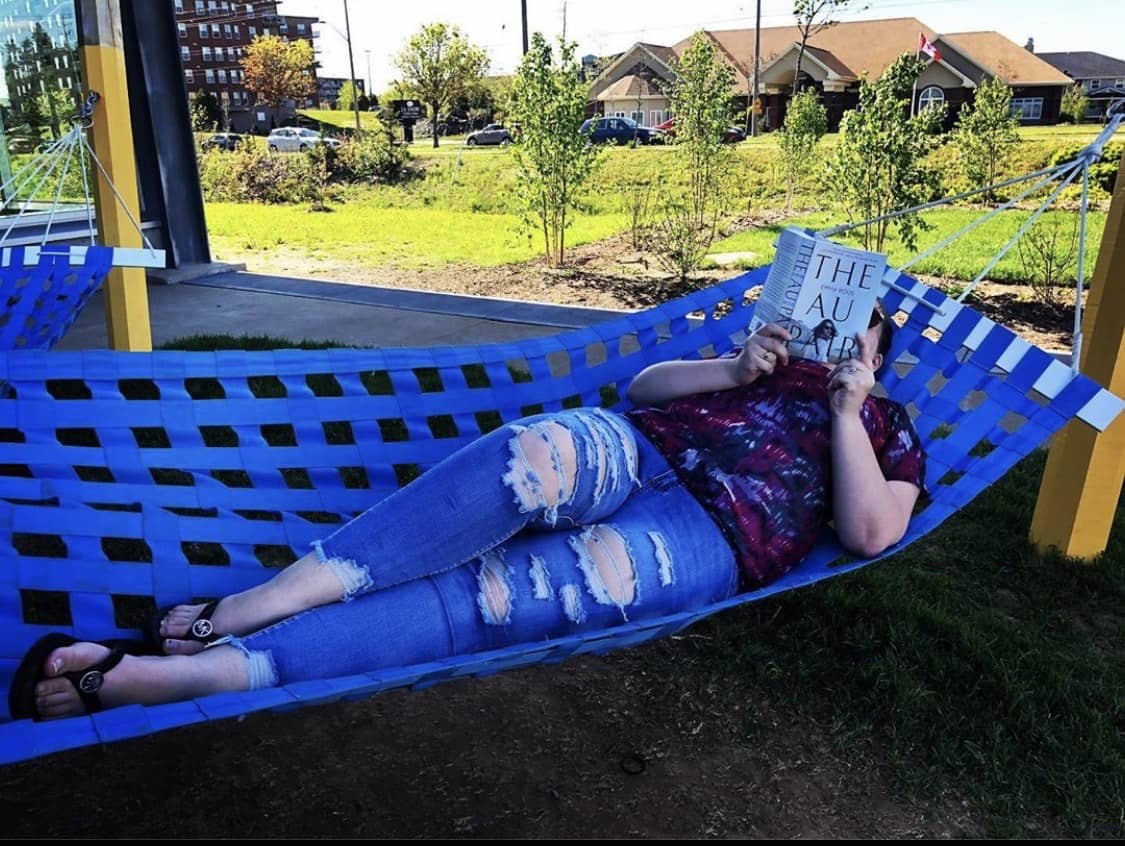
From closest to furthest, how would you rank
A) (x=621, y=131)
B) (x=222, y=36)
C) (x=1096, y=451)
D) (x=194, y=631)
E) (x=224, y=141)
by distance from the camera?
(x=194, y=631) < (x=1096, y=451) < (x=224, y=141) < (x=621, y=131) < (x=222, y=36)

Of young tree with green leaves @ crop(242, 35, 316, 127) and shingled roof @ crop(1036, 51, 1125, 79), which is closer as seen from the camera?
shingled roof @ crop(1036, 51, 1125, 79)

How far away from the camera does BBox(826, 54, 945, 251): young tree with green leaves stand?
5.03m

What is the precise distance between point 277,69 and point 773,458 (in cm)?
4141

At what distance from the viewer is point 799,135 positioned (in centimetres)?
969

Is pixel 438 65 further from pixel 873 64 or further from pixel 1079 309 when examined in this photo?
pixel 1079 309

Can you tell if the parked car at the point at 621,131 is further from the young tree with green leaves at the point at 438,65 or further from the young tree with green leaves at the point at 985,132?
the young tree with green leaves at the point at 985,132

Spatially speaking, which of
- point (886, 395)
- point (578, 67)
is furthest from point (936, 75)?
point (886, 395)

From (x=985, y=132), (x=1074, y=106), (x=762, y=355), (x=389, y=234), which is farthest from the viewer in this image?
(x=1074, y=106)

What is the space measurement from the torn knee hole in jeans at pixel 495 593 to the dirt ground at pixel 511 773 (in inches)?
16.3

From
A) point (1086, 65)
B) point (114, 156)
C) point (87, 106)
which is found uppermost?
point (1086, 65)

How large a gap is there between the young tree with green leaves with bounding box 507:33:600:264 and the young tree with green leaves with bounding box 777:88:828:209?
12.8 feet

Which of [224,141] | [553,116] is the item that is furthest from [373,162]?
[553,116]

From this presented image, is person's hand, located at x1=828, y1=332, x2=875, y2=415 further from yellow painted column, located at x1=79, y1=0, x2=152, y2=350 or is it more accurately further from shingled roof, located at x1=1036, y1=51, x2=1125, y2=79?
shingled roof, located at x1=1036, y1=51, x2=1125, y2=79

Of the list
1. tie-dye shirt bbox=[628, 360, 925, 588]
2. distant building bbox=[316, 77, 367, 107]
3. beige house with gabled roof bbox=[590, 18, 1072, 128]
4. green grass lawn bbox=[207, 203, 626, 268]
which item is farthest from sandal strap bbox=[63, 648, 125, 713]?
distant building bbox=[316, 77, 367, 107]
